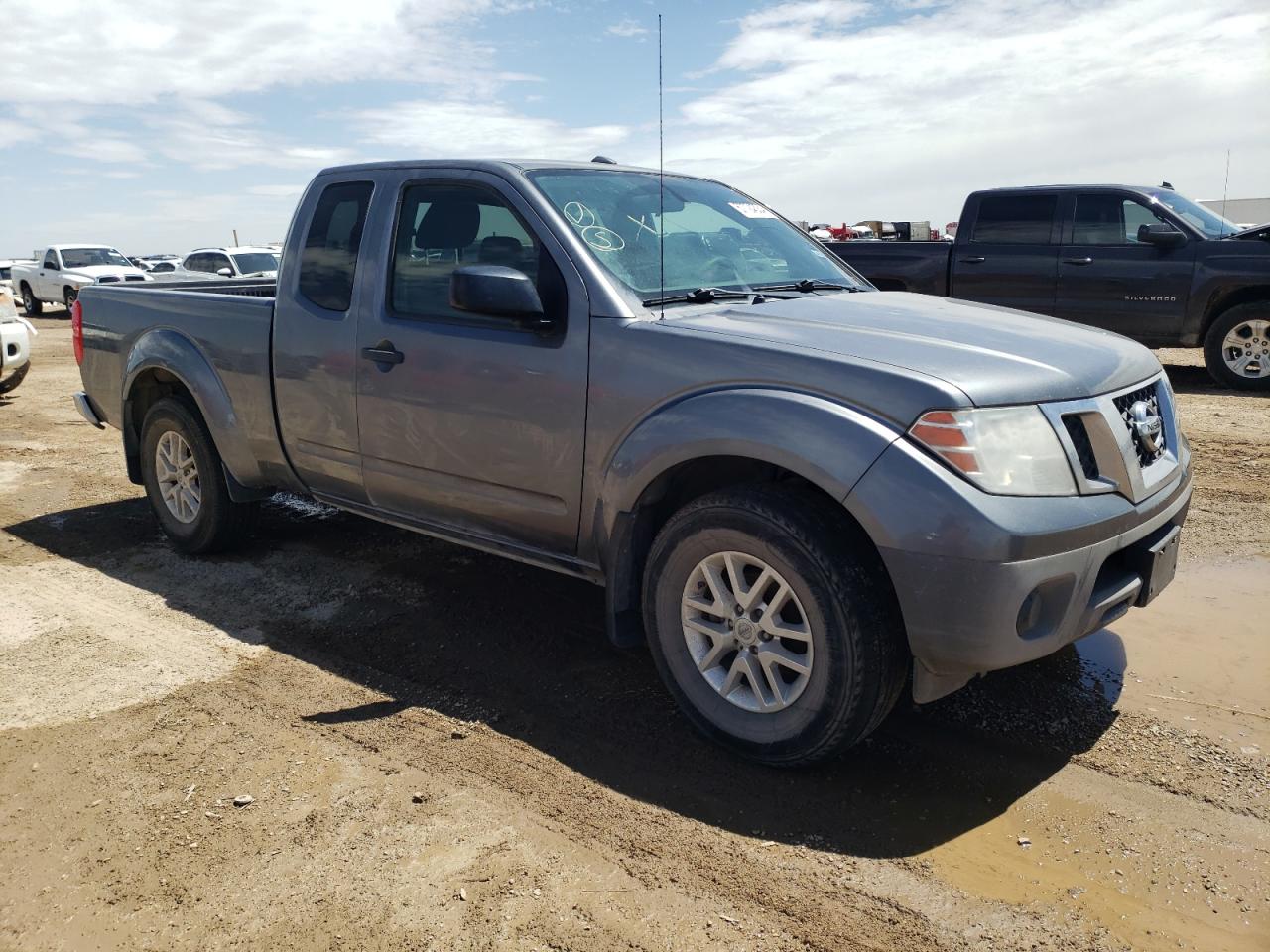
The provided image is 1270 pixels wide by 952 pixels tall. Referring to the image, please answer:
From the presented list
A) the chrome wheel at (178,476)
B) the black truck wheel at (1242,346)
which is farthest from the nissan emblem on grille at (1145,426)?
the black truck wheel at (1242,346)

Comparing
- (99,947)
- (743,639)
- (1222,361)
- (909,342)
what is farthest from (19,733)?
(1222,361)

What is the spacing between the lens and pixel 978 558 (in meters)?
2.77

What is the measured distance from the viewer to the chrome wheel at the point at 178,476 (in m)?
5.46

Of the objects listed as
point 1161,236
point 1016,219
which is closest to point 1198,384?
point 1161,236

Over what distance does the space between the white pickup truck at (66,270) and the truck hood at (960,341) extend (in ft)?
81.0

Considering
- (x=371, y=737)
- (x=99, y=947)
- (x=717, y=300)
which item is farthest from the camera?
(x=717, y=300)

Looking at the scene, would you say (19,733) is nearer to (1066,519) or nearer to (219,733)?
(219,733)

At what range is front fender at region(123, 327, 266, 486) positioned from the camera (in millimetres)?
5051

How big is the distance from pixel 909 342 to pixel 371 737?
2181 millimetres

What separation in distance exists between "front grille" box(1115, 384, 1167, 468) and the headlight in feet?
1.41

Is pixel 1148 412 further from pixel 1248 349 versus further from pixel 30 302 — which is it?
pixel 30 302

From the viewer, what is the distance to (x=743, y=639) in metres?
3.26

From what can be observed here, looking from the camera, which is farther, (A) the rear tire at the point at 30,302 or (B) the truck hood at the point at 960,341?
(A) the rear tire at the point at 30,302

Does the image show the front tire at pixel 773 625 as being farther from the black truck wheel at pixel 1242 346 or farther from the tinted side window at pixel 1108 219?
the tinted side window at pixel 1108 219
